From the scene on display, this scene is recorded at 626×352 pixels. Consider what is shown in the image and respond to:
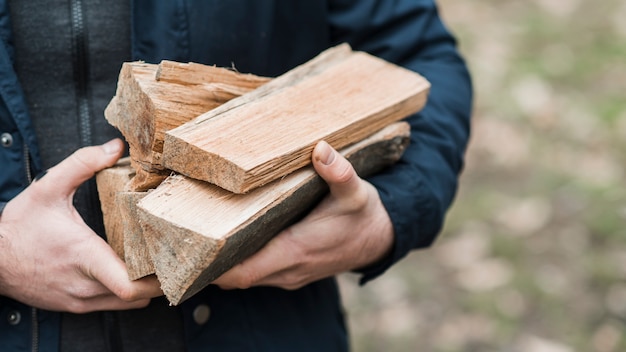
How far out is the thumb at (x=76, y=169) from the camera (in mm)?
1324

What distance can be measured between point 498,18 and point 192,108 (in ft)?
16.0

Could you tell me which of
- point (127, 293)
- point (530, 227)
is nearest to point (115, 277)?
point (127, 293)

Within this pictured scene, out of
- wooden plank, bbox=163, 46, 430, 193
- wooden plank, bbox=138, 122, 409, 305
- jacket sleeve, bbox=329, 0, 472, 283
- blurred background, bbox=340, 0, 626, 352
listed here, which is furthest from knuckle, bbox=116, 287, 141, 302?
blurred background, bbox=340, 0, 626, 352

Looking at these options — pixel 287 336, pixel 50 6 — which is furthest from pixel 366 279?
pixel 50 6

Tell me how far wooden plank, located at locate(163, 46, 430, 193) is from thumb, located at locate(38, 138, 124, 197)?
0.19m

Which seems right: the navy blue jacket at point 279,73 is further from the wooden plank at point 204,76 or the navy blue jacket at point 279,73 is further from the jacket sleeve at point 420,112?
the wooden plank at point 204,76

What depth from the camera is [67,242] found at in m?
1.32

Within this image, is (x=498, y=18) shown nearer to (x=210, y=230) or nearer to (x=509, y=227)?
(x=509, y=227)

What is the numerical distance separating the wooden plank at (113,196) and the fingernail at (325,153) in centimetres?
34

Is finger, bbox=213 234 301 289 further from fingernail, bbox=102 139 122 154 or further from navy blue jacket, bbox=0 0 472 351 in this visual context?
fingernail, bbox=102 139 122 154

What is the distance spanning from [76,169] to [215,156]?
0.31 metres

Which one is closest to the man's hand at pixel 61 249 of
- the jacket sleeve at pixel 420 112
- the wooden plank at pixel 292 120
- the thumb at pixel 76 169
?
the thumb at pixel 76 169

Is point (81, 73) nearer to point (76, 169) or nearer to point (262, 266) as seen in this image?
point (76, 169)

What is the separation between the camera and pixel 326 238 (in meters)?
1.48
